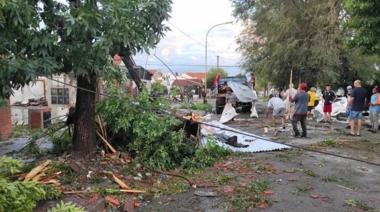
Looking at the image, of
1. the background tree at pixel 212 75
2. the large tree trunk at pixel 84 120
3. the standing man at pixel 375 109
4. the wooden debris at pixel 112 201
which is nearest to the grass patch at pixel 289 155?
the large tree trunk at pixel 84 120

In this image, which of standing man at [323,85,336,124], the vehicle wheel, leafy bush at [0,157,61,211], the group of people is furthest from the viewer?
the vehicle wheel

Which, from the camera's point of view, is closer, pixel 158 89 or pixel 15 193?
pixel 15 193

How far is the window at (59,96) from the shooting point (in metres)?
24.6

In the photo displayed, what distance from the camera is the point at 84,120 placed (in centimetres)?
898

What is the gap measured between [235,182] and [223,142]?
346 centimetres

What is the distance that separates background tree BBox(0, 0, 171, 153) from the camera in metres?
6.88

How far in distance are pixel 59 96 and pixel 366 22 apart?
16.9 m

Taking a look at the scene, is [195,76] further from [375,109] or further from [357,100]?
[357,100]

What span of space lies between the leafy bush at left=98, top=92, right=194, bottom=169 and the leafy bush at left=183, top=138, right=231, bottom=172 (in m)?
0.24

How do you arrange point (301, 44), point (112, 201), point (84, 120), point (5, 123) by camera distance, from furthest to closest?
1. point (301, 44)
2. point (5, 123)
3. point (84, 120)
4. point (112, 201)

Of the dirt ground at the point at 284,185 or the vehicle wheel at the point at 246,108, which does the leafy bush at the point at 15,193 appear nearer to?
the dirt ground at the point at 284,185

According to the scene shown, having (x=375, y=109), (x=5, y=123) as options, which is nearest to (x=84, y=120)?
(x=5, y=123)

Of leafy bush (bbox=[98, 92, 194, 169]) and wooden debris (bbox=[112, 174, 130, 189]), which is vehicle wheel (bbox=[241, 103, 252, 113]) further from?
wooden debris (bbox=[112, 174, 130, 189])

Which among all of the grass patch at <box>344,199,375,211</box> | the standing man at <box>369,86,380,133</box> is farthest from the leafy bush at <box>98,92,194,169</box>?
the standing man at <box>369,86,380,133</box>
